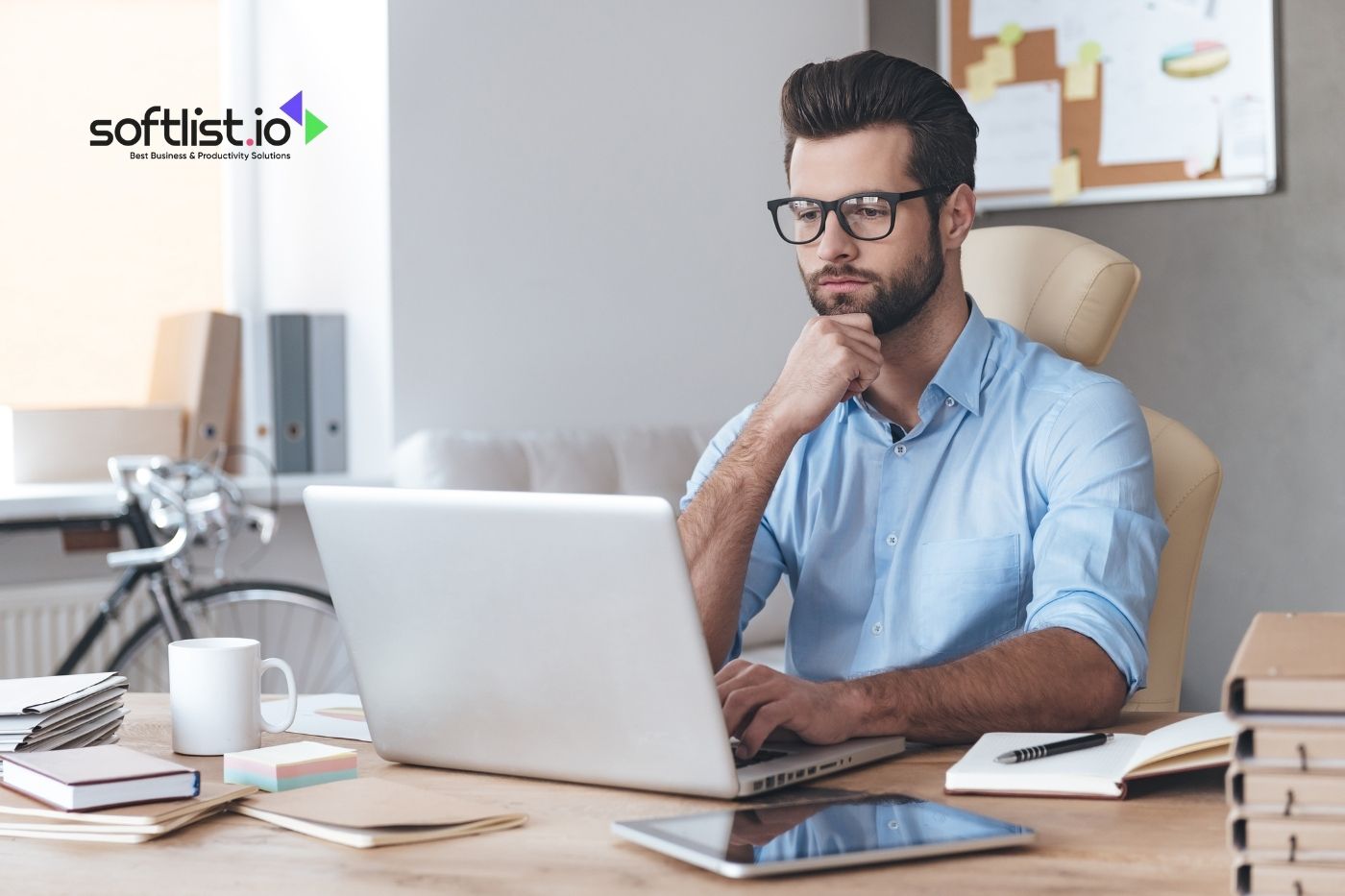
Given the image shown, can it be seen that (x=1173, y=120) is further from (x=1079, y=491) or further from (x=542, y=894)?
(x=542, y=894)

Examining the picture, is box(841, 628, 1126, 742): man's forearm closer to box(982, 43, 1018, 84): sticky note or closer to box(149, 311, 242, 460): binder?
box(149, 311, 242, 460): binder

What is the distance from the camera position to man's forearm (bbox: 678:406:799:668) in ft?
5.12

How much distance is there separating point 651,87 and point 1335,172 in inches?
58.3

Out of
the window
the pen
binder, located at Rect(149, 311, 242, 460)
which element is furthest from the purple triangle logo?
the pen

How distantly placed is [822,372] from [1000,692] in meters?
0.47

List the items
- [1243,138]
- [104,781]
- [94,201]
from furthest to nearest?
[1243,138] → [94,201] → [104,781]

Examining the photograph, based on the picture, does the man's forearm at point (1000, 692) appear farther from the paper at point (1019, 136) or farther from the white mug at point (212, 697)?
the paper at point (1019, 136)

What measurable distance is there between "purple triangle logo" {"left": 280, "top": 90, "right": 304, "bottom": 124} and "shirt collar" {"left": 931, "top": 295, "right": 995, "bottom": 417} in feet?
6.43

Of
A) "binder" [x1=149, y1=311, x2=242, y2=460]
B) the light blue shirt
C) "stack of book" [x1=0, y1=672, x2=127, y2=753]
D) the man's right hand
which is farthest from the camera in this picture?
"binder" [x1=149, y1=311, x2=242, y2=460]

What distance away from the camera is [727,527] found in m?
1.56

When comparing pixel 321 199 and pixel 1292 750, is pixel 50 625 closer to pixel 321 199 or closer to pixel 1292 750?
pixel 321 199

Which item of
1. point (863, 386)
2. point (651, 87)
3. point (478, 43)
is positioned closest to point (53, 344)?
point (478, 43)

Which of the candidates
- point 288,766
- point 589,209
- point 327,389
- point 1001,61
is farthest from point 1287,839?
point 1001,61

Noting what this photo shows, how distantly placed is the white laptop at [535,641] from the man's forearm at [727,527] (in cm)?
43
